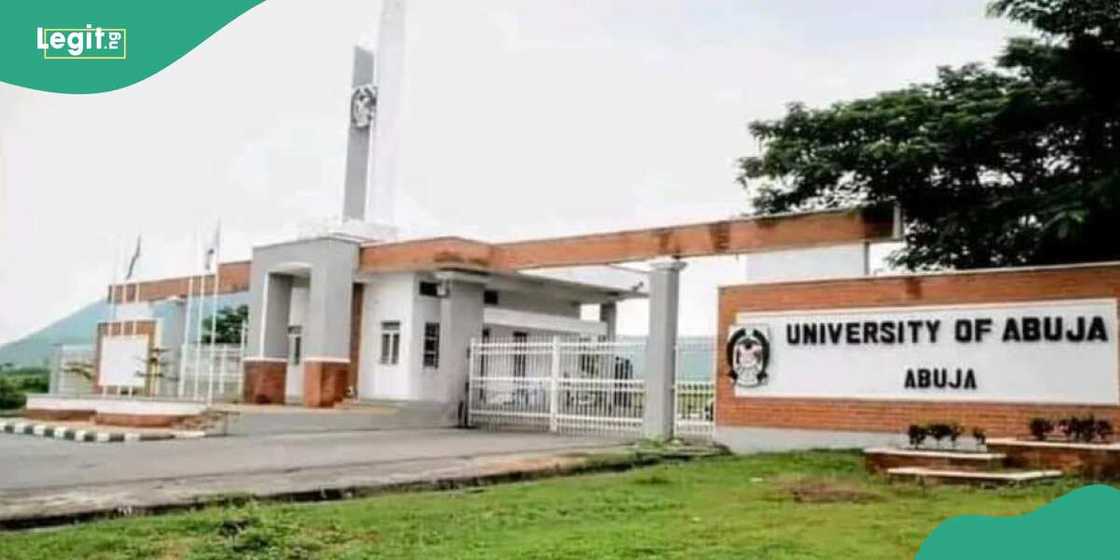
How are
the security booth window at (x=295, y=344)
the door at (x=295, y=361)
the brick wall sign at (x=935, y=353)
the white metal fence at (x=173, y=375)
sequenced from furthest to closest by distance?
the security booth window at (x=295, y=344), the door at (x=295, y=361), the white metal fence at (x=173, y=375), the brick wall sign at (x=935, y=353)

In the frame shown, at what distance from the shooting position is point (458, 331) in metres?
15.2

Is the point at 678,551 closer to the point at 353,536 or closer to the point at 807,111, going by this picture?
the point at 353,536

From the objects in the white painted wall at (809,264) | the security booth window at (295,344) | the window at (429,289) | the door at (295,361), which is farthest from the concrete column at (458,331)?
the white painted wall at (809,264)

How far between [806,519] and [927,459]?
8.56ft

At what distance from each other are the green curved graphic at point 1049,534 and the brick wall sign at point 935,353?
17.8ft

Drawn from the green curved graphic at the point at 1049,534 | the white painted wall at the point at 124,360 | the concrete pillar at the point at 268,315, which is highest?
the concrete pillar at the point at 268,315

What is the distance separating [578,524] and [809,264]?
6.67 metres

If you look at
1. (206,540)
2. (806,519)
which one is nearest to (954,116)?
(806,519)

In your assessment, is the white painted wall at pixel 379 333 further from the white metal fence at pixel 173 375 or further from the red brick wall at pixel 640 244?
the white metal fence at pixel 173 375

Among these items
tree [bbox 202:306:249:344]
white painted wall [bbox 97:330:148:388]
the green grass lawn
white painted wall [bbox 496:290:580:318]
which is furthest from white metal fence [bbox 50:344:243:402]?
the green grass lawn

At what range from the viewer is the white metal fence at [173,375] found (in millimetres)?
15742

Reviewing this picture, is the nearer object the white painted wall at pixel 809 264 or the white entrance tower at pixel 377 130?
the white painted wall at pixel 809 264

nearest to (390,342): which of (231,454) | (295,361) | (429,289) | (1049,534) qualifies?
(429,289)

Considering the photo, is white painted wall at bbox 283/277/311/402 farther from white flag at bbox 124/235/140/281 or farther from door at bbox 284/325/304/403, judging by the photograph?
white flag at bbox 124/235/140/281
